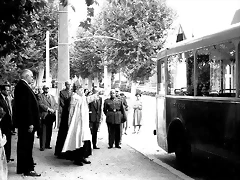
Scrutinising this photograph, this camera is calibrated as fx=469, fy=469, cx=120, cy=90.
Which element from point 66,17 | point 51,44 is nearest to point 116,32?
point 51,44

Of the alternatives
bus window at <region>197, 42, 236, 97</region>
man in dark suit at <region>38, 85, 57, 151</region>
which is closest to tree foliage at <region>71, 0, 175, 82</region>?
man in dark suit at <region>38, 85, 57, 151</region>

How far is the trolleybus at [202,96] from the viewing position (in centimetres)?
810

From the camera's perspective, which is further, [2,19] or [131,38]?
[131,38]

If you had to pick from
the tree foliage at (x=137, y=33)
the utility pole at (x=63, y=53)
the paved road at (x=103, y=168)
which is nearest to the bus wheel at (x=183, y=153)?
the paved road at (x=103, y=168)

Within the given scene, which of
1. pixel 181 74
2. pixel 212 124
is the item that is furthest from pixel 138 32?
pixel 212 124

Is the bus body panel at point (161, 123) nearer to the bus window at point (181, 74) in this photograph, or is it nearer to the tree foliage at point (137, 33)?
the bus window at point (181, 74)

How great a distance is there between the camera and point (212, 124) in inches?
344

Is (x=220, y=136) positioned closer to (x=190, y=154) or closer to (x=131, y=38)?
(x=190, y=154)

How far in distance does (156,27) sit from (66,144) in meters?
31.6

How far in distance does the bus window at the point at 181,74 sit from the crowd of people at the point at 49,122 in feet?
6.17

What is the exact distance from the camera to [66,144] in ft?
33.8

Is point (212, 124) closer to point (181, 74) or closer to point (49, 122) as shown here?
point (181, 74)

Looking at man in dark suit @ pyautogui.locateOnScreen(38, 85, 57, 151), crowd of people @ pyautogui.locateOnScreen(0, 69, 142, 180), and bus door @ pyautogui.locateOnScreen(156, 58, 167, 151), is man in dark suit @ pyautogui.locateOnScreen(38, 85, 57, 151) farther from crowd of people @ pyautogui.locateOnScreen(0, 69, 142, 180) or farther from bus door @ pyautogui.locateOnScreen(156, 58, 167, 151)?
bus door @ pyautogui.locateOnScreen(156, 58, 167, 151)

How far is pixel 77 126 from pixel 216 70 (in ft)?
10.8
